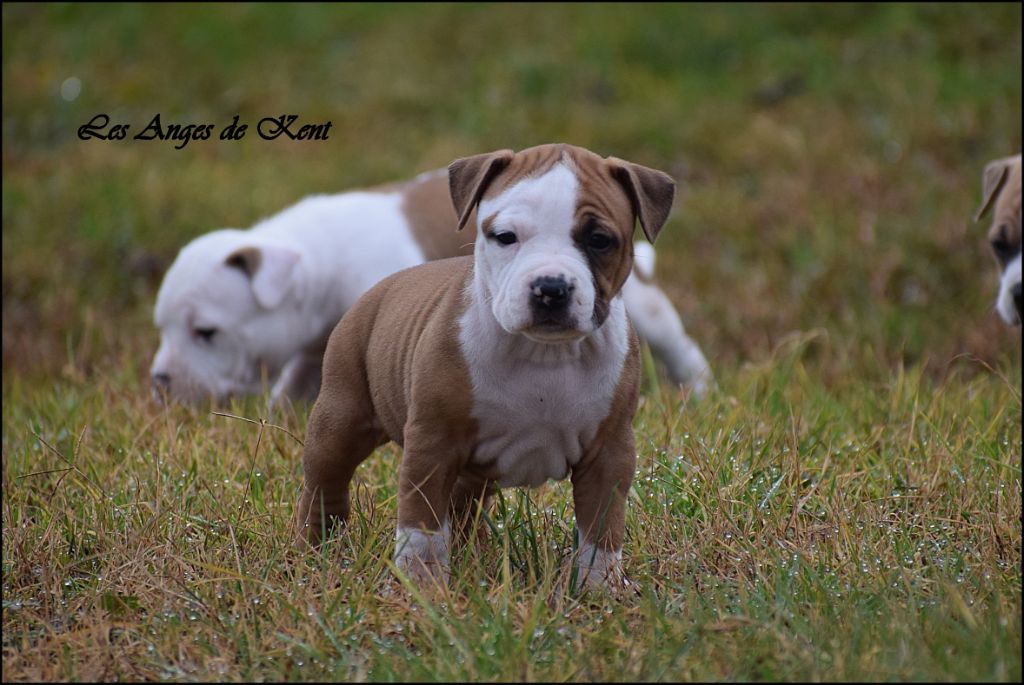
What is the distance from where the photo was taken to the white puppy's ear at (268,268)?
573cm

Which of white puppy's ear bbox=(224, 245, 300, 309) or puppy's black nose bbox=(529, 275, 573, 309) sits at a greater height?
puppy's black nose bbox=(529, 275, 573, 309)

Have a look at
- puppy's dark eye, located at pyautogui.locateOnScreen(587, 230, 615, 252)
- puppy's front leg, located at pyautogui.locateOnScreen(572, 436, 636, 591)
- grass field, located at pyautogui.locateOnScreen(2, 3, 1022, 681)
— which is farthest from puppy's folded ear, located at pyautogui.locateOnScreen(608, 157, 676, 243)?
grass field, located at pyautogui.locateOnScreen(2, 3, 1022, 681)

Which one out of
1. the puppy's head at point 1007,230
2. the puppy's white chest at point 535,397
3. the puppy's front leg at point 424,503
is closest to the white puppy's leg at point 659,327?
the puppy's head at point 1007,230

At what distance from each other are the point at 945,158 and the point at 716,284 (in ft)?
7.31

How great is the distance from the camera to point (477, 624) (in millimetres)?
2943

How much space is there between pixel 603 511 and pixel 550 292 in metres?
0.63

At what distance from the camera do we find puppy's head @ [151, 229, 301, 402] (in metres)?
5.75

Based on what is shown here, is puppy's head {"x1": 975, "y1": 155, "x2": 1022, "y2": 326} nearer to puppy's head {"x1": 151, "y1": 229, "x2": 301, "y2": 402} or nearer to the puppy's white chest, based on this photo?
the puppy's white chest

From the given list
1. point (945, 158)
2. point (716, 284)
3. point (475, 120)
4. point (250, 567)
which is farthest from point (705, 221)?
point (250, 567)

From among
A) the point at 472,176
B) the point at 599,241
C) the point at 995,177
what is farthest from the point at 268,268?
the point at 995,177

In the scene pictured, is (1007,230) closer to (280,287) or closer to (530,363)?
(280,287)

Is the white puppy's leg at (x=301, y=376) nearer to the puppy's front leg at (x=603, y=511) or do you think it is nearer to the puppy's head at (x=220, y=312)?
the puppy's head at (x=220, y=312)

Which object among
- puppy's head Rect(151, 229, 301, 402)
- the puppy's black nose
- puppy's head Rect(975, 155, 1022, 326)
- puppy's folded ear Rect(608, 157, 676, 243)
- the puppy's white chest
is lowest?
puppy's head Rect(151, 229, 301, 402)

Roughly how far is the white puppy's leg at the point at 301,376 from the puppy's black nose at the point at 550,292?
3292 millimetres
